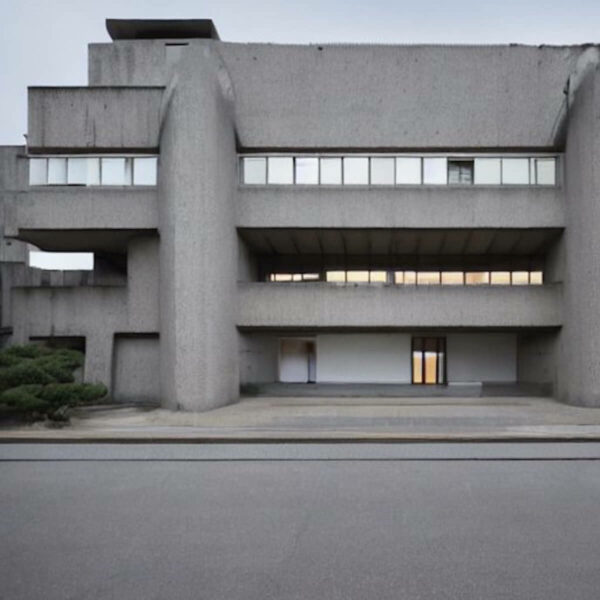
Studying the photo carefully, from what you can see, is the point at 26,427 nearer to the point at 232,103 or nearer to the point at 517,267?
the point at 232,103

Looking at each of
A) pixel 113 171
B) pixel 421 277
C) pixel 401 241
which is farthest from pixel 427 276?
pixel 113 171

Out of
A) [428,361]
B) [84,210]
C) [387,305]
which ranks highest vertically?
[84,210]

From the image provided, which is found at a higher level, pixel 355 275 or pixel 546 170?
pixel 546 170

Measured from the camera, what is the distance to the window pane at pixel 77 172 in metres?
22.1

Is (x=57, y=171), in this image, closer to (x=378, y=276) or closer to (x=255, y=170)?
(x=255, y=170)

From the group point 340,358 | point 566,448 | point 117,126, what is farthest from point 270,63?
point 566,448

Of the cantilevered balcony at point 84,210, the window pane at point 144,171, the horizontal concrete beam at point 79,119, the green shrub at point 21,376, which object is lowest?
the green shrub at point 21,376

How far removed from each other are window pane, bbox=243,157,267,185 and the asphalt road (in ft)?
45.7

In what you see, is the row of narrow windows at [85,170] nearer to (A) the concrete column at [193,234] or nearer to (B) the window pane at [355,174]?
(A) the concrete column at [193,234]

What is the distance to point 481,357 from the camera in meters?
28.5

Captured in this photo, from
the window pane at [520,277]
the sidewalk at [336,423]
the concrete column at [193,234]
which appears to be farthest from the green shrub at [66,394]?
the window pane at [520,277]

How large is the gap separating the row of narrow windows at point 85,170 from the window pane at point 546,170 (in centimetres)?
1611

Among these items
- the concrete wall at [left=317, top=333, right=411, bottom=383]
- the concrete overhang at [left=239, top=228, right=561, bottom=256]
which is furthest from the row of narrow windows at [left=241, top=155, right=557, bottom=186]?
the concrete wall at [left=317, top=333, right=411, bottom=383]

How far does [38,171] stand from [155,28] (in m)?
8.95
